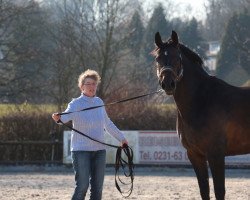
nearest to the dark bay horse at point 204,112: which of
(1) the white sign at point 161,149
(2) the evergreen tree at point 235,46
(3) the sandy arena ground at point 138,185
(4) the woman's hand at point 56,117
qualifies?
(4) the woman's hand at point 56,117

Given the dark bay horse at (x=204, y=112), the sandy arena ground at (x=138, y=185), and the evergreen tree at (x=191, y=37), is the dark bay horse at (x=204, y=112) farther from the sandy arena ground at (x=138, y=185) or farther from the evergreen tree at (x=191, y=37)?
the evergreen tree at (x=191, y=37)

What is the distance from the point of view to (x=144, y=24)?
42406mm

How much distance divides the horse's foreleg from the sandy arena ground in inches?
111

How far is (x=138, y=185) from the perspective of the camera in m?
12.0

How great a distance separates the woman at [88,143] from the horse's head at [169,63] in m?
0.74

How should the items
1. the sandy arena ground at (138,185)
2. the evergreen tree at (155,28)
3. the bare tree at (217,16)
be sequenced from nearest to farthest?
the sandy arena ground at (138,185) < the evergreen tree at (155,28) < the bare tree at (217,16)

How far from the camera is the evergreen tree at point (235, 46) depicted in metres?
32.7

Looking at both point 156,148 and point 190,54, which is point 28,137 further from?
point 190,54

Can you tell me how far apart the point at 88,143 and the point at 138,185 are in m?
5.99

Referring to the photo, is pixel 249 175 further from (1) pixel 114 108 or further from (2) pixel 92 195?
(2) pixel 92 195

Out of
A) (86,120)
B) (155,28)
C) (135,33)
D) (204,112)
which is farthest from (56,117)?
(155,28)

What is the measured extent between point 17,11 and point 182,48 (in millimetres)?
17194

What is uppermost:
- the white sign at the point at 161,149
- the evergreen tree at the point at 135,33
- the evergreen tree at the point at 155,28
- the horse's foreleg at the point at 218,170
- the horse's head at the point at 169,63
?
the evergreen tree at the point at 155,28

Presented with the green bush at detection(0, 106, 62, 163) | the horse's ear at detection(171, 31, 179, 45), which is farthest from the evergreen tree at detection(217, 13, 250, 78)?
the horse's ear at detection(171, 31, 179, 45)
